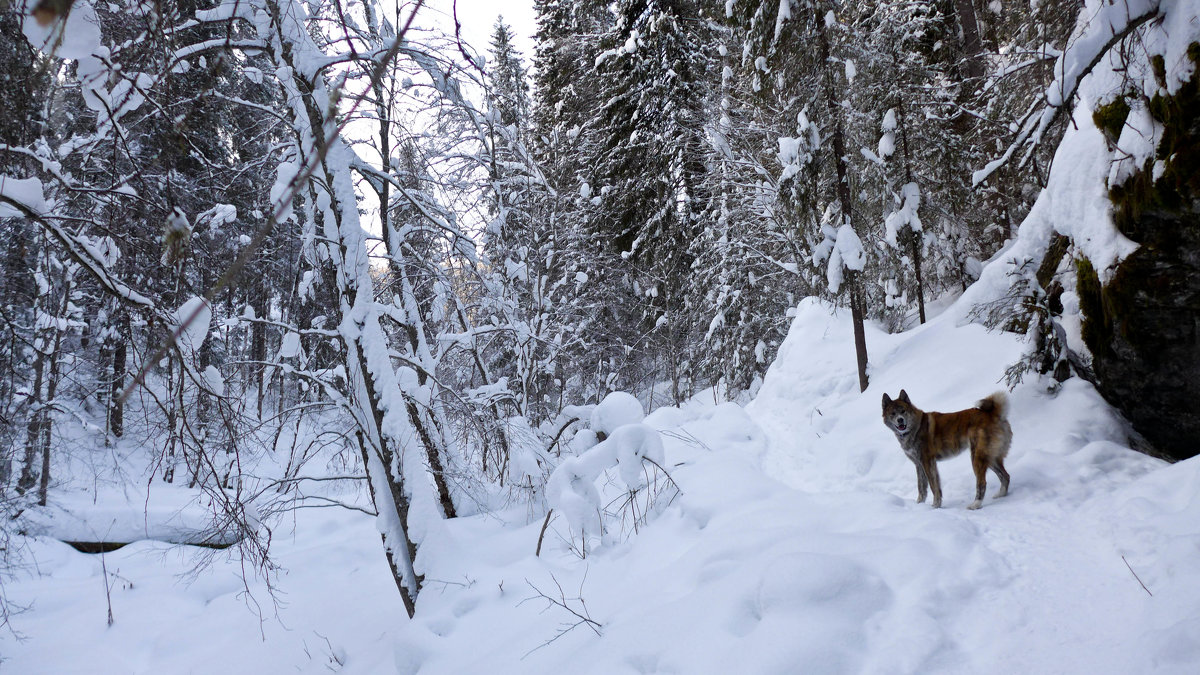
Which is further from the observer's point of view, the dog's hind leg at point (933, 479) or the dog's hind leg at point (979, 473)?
the dog's hind leg at point (933, 479)

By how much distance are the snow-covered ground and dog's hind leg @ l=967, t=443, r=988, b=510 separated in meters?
0.13

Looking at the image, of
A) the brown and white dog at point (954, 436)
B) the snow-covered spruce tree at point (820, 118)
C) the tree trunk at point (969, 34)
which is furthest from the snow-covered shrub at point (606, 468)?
the tree trunk at point (969, 34)

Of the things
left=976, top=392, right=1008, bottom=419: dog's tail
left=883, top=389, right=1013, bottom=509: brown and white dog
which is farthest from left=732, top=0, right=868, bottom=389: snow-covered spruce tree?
left=976, top=392, right=1008, bottom=419: dog's tail

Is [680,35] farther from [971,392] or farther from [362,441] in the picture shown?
[362,441]

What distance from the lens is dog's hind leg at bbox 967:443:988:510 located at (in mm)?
4221

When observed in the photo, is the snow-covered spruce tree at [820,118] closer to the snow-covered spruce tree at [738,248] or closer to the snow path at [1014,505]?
the snow path at [1014,505]

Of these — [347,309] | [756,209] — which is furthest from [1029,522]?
[756,209]

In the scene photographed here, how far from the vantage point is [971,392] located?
5.79 meters

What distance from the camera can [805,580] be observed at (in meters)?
3.08

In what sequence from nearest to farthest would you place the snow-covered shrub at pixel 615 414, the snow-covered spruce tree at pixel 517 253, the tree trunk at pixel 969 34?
the snow-covered shrub at pixel 615 414 → the snow-covered spruce tree at pixel 517 253 → the tree trunk at pixel 969 34

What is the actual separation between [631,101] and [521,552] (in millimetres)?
13796

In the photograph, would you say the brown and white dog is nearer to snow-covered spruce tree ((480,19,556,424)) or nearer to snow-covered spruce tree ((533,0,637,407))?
snow-covered spruce tree ((480,19,556,424))

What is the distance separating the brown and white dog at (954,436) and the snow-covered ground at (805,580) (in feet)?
0.68

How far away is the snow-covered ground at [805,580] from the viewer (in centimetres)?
274
